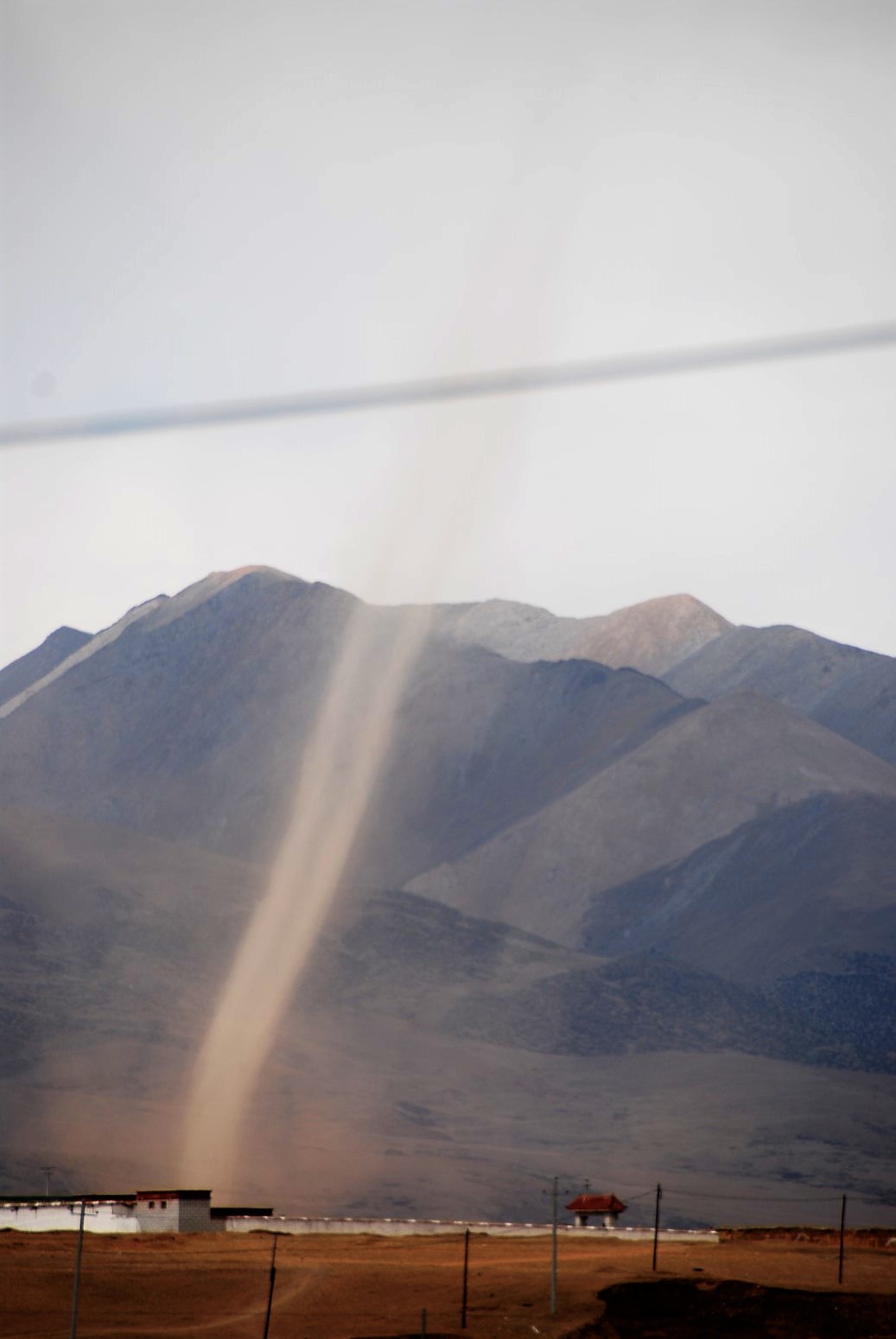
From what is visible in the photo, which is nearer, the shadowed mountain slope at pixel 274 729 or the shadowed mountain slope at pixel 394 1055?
the shadowed mountain slope at pixel 394 1055


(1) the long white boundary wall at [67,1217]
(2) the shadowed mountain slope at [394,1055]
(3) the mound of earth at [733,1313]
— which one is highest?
(2) the shadowed mountain slope at [394,1055]

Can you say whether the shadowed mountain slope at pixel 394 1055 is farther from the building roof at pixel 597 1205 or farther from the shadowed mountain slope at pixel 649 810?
the building roof at pixel 597 1205

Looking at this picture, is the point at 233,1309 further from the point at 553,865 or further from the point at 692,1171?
the point at 553,865

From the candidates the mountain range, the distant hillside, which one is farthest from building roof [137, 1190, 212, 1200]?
the distant hillside

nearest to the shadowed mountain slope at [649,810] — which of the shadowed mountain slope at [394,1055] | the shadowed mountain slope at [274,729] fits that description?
the shadowed mountain slope at [274,729]

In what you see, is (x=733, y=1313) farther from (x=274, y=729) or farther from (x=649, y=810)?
(x=274, y=729)
